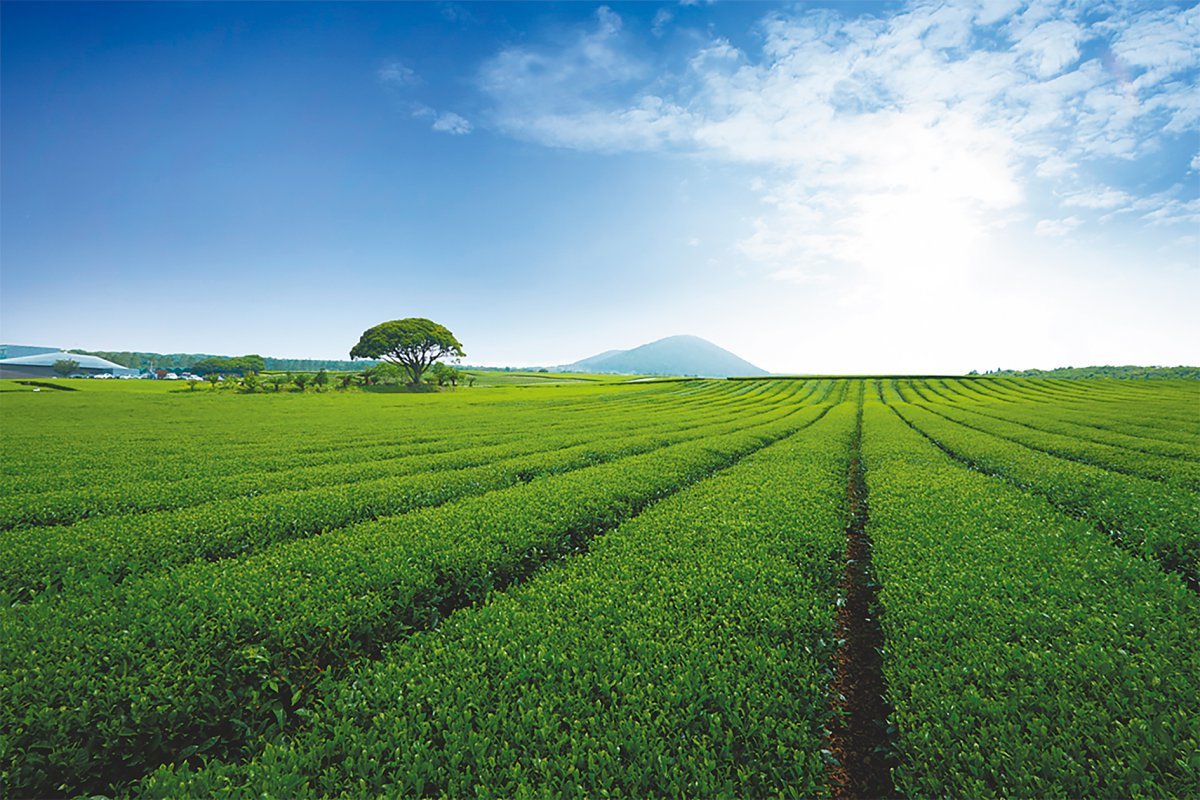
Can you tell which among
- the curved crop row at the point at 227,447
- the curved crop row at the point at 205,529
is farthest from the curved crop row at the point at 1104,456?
the curved crop row at the point at 227,447

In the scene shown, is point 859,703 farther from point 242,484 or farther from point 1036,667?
point 242,484

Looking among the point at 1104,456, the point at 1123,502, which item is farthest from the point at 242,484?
the point at 1104,456

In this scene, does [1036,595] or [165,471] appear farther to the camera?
[165,471]

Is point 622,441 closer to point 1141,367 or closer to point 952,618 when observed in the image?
point 952,618

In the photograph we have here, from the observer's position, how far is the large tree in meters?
90.7

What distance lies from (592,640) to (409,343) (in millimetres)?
95420

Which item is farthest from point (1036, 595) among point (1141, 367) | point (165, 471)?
point (1141, 367)

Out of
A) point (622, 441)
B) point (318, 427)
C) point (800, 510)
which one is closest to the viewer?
point (800, 510)

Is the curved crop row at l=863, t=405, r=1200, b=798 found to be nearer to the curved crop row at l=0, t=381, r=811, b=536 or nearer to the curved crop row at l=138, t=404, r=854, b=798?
the curved crop row at l=138, t=404, r=854, b=798

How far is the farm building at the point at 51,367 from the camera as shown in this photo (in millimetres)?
146375

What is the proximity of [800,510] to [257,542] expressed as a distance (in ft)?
42.9

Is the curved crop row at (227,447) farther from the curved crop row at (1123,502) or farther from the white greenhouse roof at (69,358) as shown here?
the white greenhouse roof at (69,358)

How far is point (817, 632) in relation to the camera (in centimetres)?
668

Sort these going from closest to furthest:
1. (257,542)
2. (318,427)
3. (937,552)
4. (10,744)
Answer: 1. (10,744)
2. (937,552)
3. (257,542)
4. (318,427)
